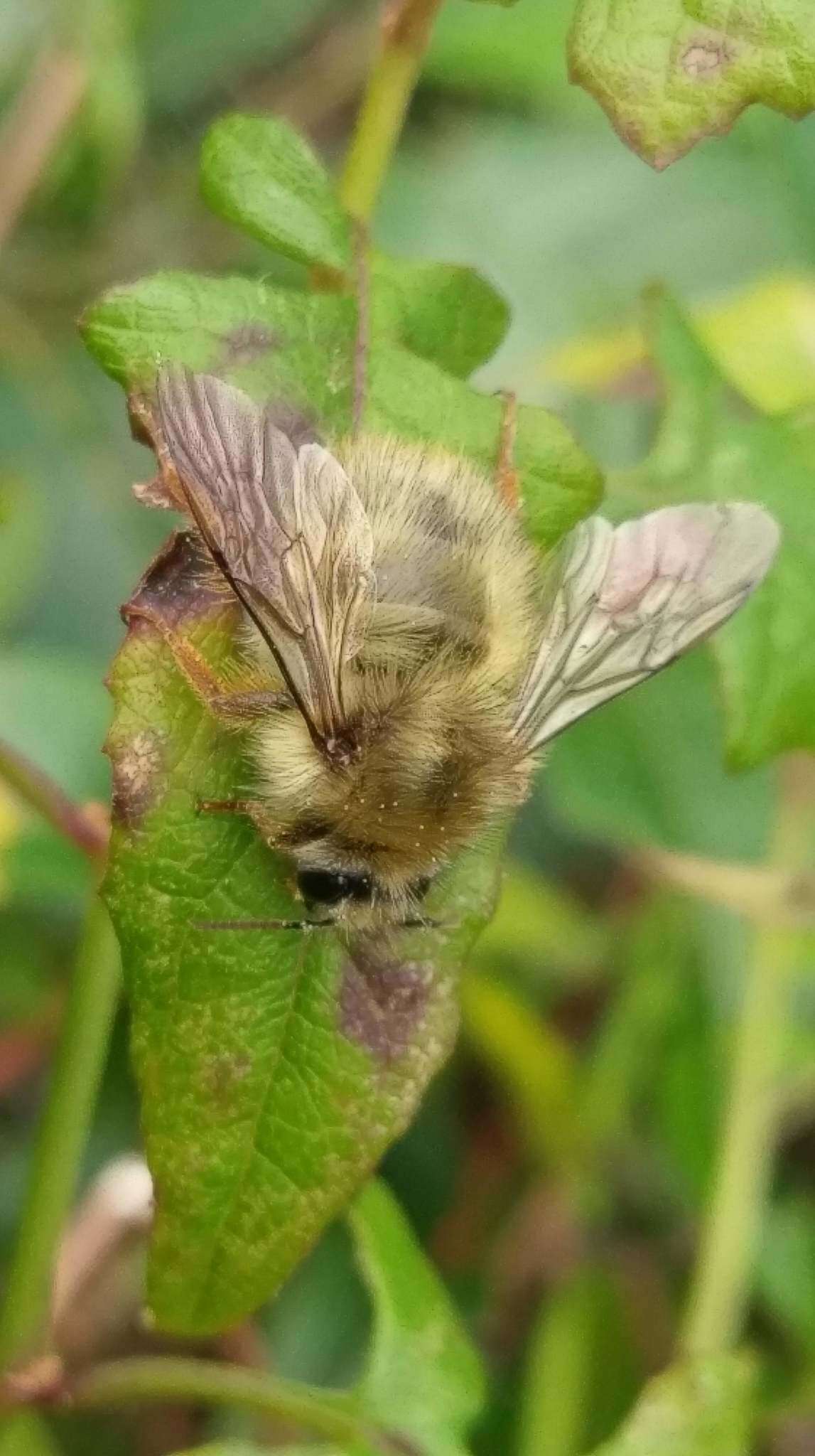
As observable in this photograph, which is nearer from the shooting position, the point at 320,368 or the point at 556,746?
the point at 320,368

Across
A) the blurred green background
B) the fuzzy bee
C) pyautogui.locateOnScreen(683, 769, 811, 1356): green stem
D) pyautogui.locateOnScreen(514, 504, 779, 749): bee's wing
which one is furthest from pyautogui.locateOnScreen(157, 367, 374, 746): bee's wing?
pyautogui.locateOnScreen(683, 769, 811, 1356): green stem

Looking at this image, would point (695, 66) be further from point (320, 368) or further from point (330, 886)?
point (330, 886)

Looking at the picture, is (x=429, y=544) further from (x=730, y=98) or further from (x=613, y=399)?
(x=613, y=399)

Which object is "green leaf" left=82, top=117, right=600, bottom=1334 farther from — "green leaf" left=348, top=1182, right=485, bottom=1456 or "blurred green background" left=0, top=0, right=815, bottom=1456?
"blurred green background" left=0, top=0, right=815, bottom=1456

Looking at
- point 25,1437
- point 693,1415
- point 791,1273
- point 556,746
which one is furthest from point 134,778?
point 791,1273

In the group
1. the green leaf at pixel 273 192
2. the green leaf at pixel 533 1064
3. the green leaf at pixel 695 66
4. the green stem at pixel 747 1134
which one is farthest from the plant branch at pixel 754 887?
the green leaf at pixel 695 66

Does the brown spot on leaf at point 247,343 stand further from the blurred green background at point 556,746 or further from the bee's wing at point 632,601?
the blurred green background at point 556,746

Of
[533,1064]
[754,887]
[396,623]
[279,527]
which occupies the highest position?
[279,527]
